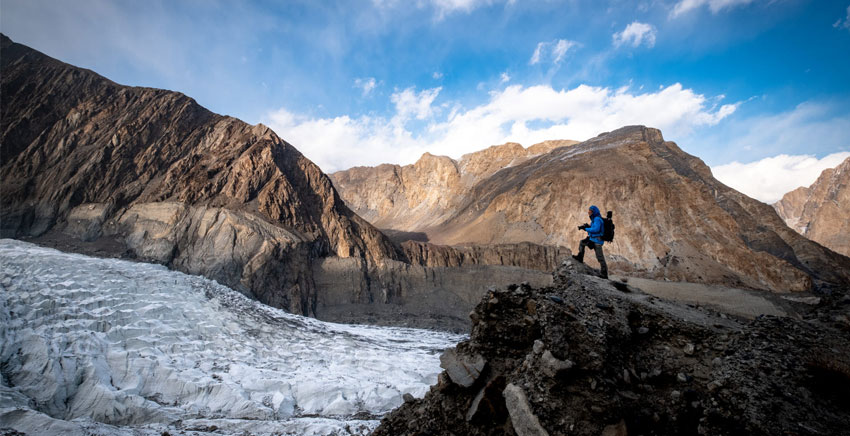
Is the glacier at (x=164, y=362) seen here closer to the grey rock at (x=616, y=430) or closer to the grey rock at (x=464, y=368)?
the grey rock at (x=464, y=368)

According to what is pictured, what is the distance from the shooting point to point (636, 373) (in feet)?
14.3

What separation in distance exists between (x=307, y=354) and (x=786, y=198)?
482 feet

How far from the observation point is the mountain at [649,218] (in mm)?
41781

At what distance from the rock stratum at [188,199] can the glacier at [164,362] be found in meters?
13.2

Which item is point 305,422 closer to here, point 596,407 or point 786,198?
point 596,407

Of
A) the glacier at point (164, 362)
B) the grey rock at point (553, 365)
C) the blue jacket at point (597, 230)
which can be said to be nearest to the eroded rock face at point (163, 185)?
the glacier at point (164, 362)

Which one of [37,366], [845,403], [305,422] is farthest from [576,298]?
[37,366]

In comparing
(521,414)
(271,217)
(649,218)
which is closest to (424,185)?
(649,218)

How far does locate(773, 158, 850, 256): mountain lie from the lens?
70.9 metres

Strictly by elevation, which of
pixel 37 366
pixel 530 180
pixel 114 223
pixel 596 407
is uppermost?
pixel 530 180

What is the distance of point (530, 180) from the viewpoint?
68.5m

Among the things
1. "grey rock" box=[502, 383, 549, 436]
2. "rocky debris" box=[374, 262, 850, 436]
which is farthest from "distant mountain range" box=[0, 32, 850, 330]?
"grey rock" box=[502, 383, 549, 436]

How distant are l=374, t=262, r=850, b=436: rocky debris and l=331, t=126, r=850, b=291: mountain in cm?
4474

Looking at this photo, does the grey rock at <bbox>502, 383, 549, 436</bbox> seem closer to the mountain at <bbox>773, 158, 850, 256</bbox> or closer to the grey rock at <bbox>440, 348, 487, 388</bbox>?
the grey rock at <bbox>440, 348, 487, 388</bbox>
